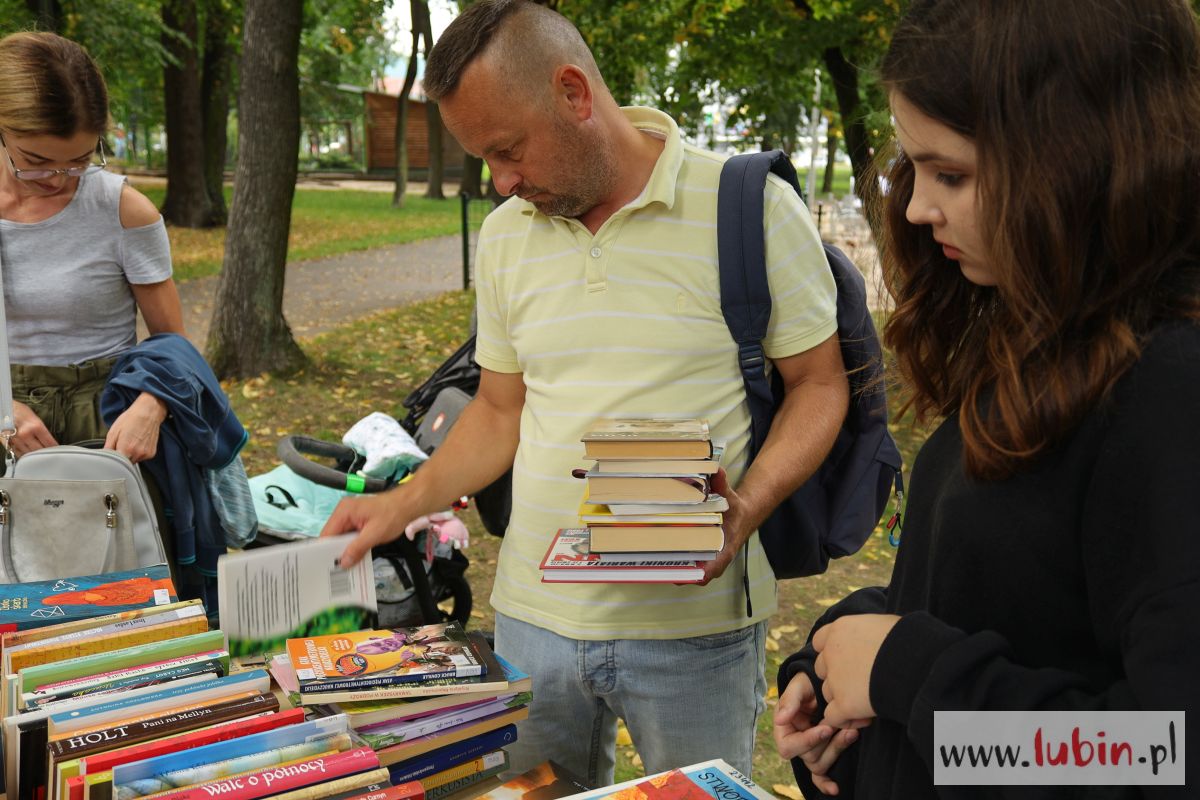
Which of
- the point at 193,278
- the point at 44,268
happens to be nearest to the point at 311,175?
the point at 193,278

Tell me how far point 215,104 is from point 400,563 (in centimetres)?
2194

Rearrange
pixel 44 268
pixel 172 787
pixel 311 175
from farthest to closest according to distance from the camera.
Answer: pixel 311 175 → pixel 44 268 → pixel 172 787

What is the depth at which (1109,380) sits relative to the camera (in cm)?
112

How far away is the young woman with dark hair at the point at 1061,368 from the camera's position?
1.08 m

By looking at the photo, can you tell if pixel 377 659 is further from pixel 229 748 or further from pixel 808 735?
pixel 808 735

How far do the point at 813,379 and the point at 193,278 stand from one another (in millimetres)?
14303

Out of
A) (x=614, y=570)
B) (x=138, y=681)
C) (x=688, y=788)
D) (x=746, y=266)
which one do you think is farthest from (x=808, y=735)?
(x=138, y=681)

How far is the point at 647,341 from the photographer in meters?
2.18

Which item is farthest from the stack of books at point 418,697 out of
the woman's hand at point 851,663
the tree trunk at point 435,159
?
the tree trunk at point 435,159

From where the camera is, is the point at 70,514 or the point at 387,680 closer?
the point at 387,680

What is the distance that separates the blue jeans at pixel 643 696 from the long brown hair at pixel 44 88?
1738mm

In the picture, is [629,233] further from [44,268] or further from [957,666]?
[44,268]

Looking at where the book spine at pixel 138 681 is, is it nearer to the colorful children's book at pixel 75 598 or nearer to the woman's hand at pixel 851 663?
the colorful children's book at pixel 75 598

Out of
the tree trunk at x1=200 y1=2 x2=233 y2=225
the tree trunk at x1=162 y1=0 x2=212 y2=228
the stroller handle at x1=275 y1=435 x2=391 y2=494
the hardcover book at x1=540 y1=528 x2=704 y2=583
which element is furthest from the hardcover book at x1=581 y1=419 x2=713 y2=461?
the tree trunk at x1=200 y1=2 x2=233 y2=225
